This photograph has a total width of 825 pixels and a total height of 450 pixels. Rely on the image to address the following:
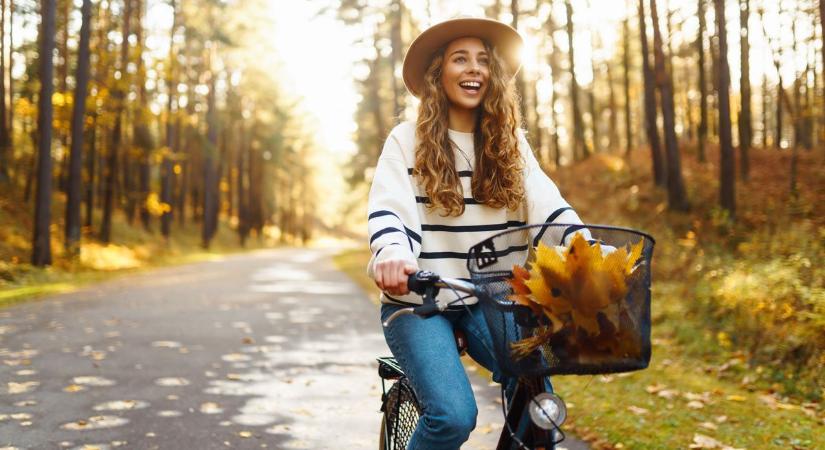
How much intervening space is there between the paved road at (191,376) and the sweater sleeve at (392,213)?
9.07ft

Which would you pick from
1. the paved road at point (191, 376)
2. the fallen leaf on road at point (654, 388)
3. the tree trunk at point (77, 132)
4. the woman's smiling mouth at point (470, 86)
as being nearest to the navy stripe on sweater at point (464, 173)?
the woman's smiling mouth at point (470, 86)

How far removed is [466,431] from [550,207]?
0.96 m

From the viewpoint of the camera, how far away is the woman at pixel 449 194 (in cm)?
264

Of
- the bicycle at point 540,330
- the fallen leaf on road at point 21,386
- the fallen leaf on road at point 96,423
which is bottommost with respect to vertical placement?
the fallen leaf on road at point 96,423

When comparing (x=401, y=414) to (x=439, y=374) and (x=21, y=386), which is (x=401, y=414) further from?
(x=21, y=386)

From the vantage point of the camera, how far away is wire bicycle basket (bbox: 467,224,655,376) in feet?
6.82

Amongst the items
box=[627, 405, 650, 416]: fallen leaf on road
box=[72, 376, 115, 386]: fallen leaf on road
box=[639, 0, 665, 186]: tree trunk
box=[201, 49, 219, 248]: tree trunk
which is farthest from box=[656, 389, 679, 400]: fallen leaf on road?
box=[201, 49, 219, 248]: tree trunk

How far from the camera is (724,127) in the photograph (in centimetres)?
1592

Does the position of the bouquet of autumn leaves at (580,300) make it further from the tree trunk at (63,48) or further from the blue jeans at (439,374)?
the tree trunk at (63,48)

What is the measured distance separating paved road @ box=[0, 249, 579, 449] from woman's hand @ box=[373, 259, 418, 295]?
2953 mm

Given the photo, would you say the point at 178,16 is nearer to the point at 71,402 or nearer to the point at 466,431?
the point at 71,402

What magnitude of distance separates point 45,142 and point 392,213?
17.9 meters

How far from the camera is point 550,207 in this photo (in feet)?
9.81

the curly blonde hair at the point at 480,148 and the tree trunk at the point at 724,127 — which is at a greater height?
the tree trunk at the point at 724,127
